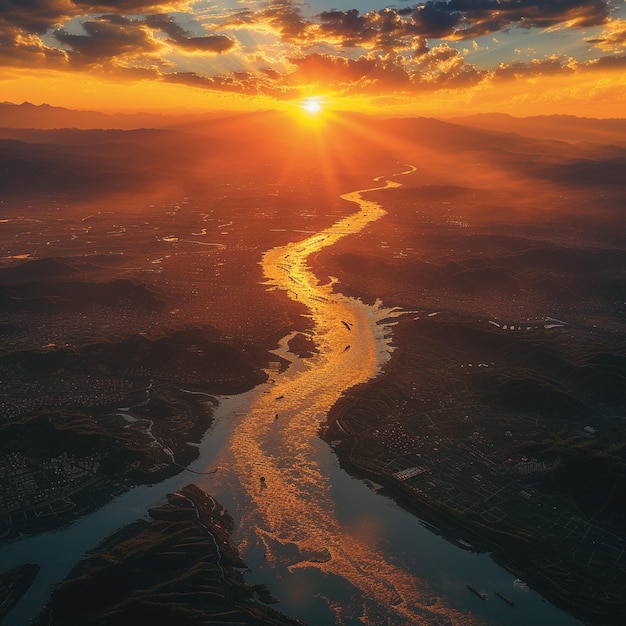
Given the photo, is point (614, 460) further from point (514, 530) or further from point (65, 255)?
point (65, 255)

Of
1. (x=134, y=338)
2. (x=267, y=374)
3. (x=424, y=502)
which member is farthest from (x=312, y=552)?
(x=134, y=338)

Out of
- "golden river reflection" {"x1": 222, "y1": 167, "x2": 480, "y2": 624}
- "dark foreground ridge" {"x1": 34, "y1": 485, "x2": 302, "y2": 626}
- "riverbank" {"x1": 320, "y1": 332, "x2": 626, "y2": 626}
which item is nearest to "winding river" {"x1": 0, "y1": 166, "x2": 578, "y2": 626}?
"golden river reflection" {"x1": 222, "y1": 167, "x2": 480, "y2": 624}

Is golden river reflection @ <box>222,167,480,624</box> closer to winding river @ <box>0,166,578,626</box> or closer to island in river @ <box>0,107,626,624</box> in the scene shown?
winding river @ <box>0,166,578,626</box>

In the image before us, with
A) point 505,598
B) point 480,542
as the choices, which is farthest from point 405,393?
point 505,598

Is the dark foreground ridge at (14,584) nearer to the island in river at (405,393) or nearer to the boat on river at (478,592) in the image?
the island in river at (405,393)

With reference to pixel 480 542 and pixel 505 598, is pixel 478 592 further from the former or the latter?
pixel 480 542
